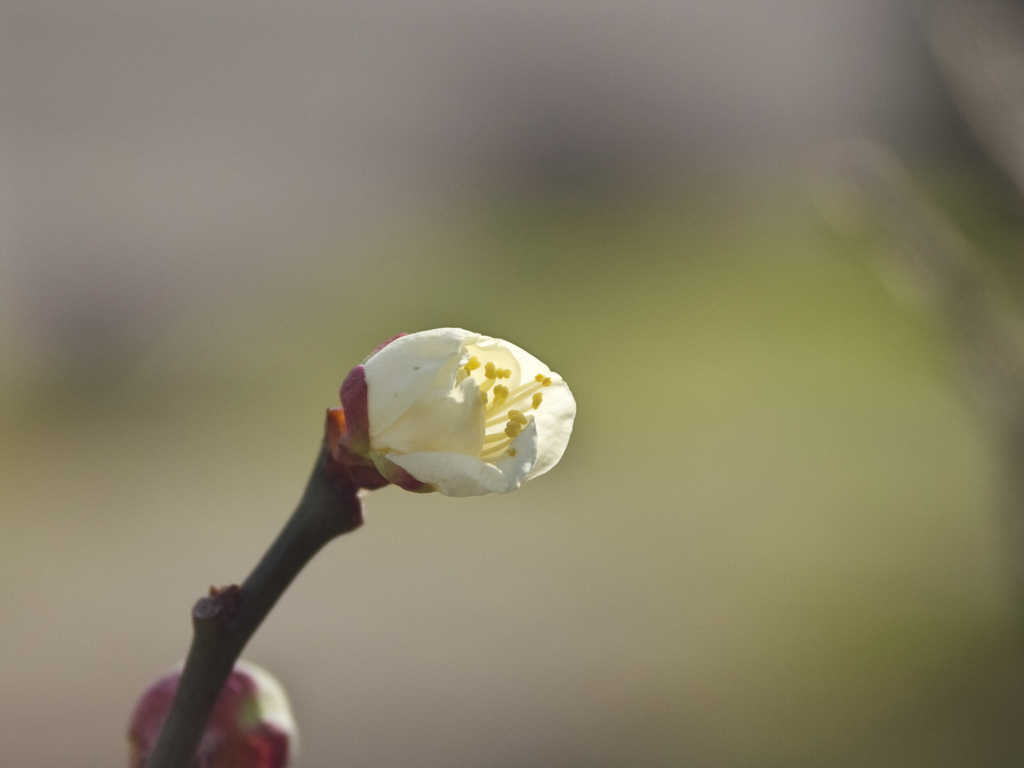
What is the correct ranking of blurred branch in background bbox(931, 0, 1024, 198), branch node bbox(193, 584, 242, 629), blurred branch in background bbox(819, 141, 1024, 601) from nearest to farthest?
branch node bbox(193, 584, 242, 629), blurred branch in background bbox(819, 141, 1024, 601), blurred branch in background bbox(931, 0, 1024, 198)

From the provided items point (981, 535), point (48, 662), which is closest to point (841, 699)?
point (981, 535)

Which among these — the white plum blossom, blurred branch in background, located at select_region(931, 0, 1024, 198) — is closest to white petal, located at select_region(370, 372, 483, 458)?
the white plum blossom

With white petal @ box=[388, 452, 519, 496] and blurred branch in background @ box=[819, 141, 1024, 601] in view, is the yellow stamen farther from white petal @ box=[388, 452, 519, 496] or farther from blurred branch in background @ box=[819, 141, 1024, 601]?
blurred branch in background @ box=[819, 141, 1024, 601]

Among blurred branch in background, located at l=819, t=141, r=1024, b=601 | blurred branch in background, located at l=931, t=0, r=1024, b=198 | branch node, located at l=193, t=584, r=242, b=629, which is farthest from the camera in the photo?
blurred branch in background, located at l=931, t=0, r=1024, b=198

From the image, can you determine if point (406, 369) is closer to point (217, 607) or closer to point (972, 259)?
point (217, 607)

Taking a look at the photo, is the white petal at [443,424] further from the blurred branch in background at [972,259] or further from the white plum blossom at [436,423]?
the blurred branch in background at [972,259]

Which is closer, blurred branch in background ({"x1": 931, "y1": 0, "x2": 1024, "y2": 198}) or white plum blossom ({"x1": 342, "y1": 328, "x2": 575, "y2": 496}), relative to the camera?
white plum blossom ({"x1": 342, "y1": 328, "x2": 575, "y2": 496})

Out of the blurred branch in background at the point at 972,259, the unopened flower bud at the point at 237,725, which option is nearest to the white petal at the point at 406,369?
the unopened flower bud at the point at 237,725
